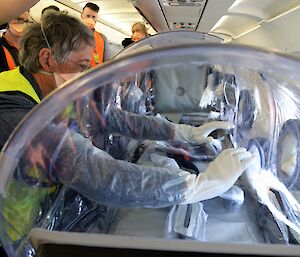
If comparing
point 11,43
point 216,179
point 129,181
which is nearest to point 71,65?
point 129,181

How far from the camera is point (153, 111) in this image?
3.29 metres

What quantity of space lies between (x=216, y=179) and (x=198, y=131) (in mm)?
1048

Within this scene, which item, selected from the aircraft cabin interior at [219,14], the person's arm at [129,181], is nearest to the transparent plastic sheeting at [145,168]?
the person's arm at [129,181]

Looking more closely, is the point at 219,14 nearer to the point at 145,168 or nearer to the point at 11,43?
the point at 11,43

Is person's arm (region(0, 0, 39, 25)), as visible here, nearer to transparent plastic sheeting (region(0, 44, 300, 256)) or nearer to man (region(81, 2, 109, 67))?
transparent plastic sheeting (region(0, 44, 300, 256))

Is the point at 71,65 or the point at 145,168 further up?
the point at 71,65

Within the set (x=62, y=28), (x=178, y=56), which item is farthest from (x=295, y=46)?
(x=178, y=56)

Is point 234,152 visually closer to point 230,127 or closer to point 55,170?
point 55,170

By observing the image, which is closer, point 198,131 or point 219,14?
point 198,131

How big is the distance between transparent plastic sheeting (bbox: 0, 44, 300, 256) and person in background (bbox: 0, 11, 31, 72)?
2.62 feet

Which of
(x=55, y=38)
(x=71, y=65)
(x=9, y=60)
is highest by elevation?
(x=55, y=38)

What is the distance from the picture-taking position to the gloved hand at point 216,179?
1.29 m

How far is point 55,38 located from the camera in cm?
156

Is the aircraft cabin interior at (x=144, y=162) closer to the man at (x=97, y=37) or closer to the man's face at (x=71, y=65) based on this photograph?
the man's face at (x=71, y=65)
